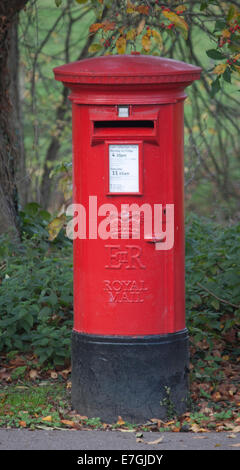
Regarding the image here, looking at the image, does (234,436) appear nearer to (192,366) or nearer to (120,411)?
(120,411)

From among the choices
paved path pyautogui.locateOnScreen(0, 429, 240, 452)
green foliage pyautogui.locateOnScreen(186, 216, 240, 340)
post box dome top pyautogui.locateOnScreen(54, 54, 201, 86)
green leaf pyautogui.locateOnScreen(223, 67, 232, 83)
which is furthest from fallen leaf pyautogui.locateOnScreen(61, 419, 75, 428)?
green leaf pyautogui.locateOnScreen(223, 67, 232, 83)

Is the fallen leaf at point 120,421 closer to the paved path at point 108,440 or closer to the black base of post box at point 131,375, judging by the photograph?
the black base of post box at point 131,375

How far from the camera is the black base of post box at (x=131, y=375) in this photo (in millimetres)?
4270

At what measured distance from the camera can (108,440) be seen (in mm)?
4004

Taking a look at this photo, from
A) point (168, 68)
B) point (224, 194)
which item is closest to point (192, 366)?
point (168, 68)

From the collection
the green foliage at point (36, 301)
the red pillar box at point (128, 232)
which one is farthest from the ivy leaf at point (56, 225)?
the red pillar box at point (128, 232)

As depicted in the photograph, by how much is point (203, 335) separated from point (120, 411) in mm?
1033

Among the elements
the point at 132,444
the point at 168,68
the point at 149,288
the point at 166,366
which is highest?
the point at 168,68

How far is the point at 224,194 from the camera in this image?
32.2 ft

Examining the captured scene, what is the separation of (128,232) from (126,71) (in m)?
0.87

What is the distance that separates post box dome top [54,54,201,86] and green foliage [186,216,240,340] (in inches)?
68.4

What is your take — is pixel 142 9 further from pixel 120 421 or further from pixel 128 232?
pixel 120 421

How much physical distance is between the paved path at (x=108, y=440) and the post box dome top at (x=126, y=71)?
1.89 meters

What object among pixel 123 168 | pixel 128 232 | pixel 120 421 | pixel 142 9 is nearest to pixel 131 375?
pixel 120 421
